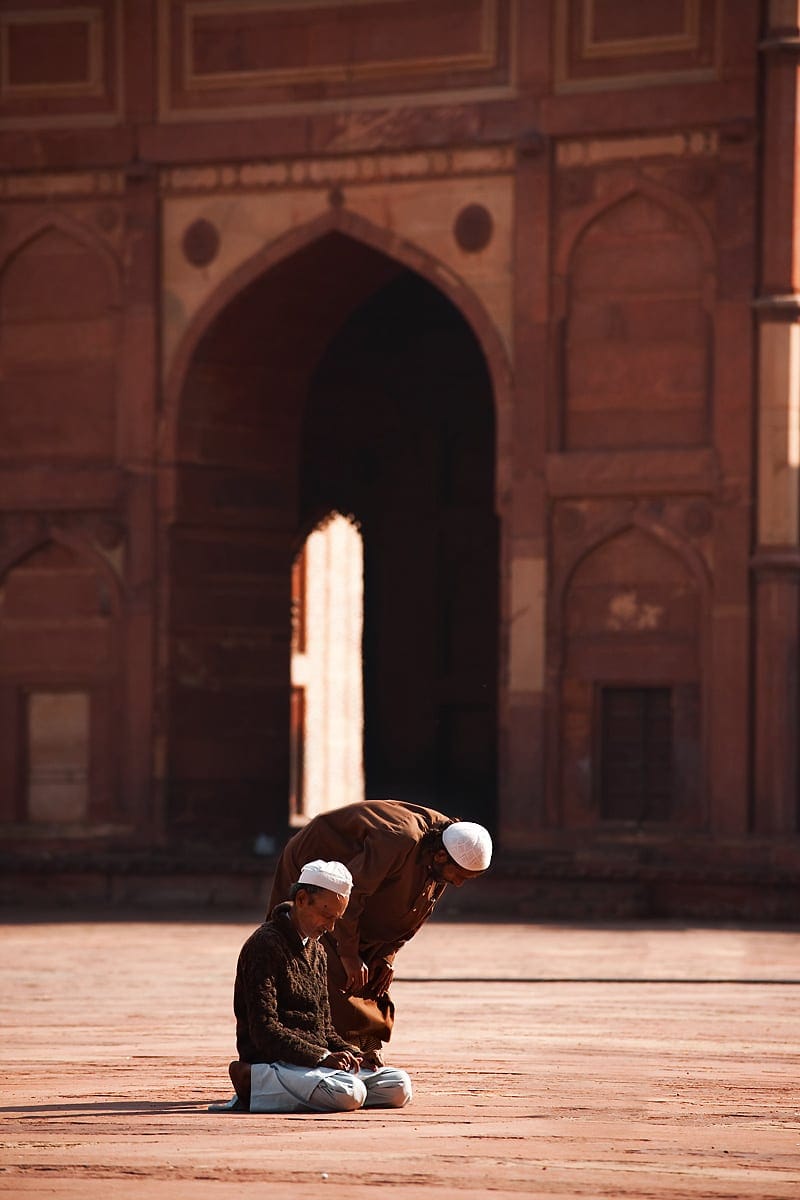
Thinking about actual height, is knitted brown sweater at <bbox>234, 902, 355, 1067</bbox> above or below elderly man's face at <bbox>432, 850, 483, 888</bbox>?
below

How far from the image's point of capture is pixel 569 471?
65.1 ft

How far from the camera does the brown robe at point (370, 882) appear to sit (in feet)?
30.2

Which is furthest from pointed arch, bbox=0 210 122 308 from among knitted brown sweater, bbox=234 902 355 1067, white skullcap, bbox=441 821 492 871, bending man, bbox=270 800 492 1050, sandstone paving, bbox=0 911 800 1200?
knitted brown sweater, bbox=234 902 355 1067

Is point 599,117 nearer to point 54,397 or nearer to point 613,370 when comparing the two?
point 613,370

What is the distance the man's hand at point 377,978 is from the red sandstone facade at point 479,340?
388 inches

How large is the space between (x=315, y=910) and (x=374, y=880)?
1.76 ft

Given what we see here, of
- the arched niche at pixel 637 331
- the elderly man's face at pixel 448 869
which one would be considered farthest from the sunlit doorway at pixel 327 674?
the elderly man's face at pixel 448 869

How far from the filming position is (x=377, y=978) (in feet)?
31.1

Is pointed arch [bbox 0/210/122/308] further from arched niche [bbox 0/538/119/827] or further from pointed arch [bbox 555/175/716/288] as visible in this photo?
pointed arch [bbox 555/175/716/288]

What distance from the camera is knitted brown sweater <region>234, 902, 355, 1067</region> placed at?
8.55 metres

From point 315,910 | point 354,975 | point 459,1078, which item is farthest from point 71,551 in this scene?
point 315,910

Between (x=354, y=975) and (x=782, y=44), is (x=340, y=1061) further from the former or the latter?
(x=782, y=44)

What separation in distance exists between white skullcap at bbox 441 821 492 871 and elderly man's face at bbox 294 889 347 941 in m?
0.54

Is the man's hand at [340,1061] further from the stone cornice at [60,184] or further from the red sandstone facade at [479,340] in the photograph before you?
Answer: the stone cornice at [60,184]
